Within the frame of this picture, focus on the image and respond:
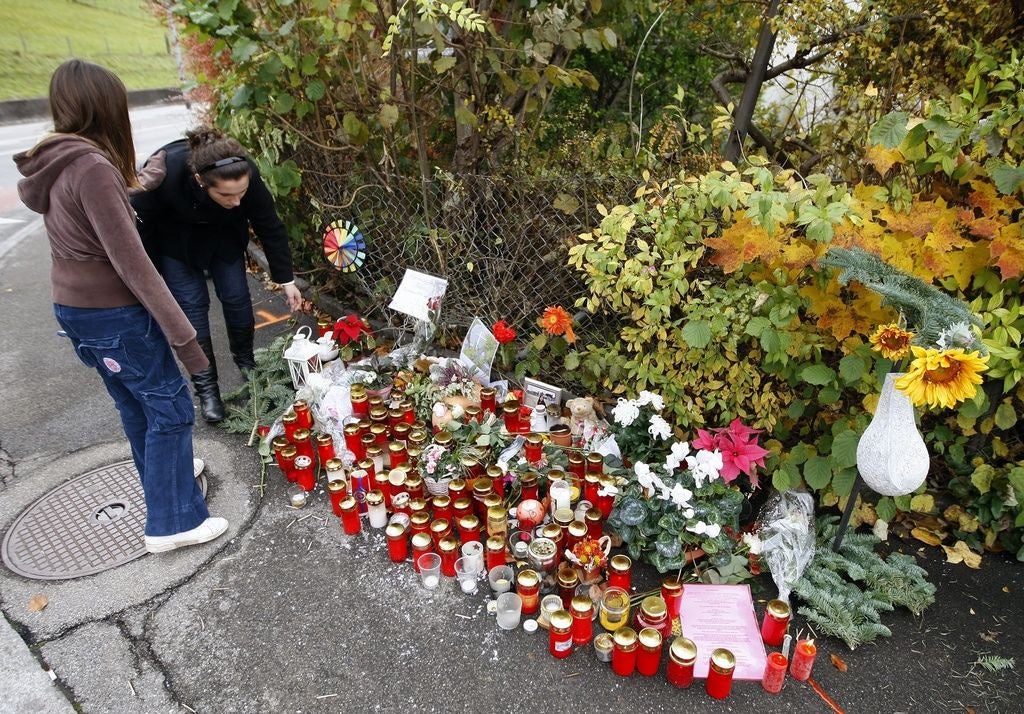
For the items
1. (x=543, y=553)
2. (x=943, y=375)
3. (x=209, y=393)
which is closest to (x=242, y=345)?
(x=209, y=393)

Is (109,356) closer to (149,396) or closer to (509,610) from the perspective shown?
(149,396)

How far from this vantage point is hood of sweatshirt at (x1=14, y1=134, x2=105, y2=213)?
2.04 meters

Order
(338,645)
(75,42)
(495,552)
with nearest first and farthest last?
(338,645) < (495,552) < (75,42)

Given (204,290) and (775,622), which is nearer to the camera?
(775,622)

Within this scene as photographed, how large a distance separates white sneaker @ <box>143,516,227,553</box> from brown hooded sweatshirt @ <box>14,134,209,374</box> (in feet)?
2.93

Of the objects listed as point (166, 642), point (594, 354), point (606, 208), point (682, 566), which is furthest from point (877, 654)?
point (166, 642)

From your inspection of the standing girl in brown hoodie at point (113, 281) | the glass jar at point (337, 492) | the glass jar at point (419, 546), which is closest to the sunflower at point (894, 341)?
the glass jar at point (419, 546)

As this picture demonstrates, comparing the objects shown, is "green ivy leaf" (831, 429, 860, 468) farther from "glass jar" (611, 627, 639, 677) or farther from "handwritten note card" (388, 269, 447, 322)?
"handwritten note card" (388, 269, 447, 322)

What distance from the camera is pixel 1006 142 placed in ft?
7.66

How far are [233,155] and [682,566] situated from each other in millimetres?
2800

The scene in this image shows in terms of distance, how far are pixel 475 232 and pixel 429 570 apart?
1955 mm

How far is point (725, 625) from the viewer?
2.30 meters

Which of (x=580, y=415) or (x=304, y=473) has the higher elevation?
(x=580, y=415)

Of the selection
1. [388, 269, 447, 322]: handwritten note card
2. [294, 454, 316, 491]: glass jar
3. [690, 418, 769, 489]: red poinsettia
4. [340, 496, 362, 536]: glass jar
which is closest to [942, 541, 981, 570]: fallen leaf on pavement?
[690, 418, 769, 489]: red poinsettia
